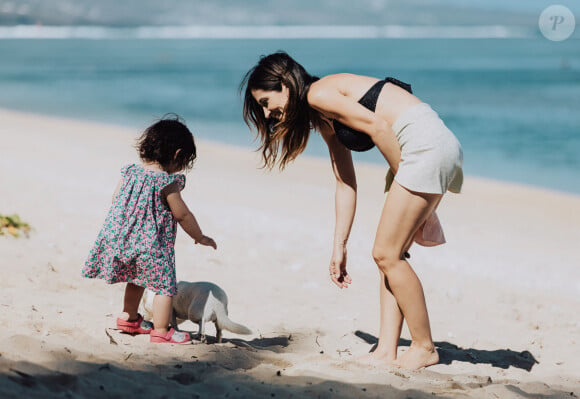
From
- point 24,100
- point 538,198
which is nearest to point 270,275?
point 538,198

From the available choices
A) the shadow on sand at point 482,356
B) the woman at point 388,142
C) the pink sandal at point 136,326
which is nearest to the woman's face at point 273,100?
the woman at point 388,142

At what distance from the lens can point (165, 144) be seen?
4000 millimetres

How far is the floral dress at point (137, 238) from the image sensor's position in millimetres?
3928

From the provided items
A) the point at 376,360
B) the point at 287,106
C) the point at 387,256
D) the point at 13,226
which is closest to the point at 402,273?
the point at 387,256

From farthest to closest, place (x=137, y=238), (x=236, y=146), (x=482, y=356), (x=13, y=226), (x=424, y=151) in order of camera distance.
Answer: (x=236, y=146), (x=13, y=226), (x=482, y=356), (x=137, y=238), (x=424, y=151)

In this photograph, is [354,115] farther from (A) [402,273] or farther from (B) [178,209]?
(B) [178,209]

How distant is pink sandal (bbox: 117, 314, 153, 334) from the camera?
412 centimetres

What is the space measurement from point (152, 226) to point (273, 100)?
910 millimetres

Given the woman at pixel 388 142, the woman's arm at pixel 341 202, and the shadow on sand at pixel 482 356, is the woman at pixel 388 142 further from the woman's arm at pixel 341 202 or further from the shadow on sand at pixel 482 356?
the shadow on sand at pixel 482 356

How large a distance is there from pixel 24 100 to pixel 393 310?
22.1 metres

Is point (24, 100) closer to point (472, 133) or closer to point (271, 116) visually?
point (472, 133)

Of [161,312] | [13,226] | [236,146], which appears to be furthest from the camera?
[236,146]

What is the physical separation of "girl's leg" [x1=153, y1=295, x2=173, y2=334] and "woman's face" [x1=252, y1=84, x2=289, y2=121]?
1.12 m

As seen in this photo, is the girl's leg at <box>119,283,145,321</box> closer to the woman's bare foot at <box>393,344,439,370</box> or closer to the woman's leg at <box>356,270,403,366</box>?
the woman's leg at <box>356,270,403,366</box>
